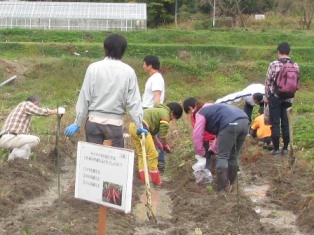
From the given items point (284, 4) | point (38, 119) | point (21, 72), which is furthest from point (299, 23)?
point (38, 119)

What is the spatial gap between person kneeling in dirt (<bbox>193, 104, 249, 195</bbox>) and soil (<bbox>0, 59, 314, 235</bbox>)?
0.26 metres

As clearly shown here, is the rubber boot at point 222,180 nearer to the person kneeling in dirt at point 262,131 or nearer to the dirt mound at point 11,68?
the person kneeling in dirt at point 262,131

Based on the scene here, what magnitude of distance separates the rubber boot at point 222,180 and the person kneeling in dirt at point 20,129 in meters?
2.78

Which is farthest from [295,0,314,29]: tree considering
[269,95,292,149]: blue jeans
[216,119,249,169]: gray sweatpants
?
[216,119,249,169]: gray sweatpants

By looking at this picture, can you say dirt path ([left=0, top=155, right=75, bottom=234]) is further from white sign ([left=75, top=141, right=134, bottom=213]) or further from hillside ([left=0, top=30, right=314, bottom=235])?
white sign ([left=75, top=141, right=134, bottom=213])

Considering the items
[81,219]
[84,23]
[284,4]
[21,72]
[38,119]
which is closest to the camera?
[81,219]

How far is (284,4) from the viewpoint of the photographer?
41.6 metres

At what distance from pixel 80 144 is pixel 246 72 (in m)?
20.1

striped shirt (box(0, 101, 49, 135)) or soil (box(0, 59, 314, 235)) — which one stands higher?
striped shirt (box(0, 101, 49, 135))

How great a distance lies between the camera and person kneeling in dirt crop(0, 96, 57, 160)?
27.9ft

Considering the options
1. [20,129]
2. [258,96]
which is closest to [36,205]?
[20,129]

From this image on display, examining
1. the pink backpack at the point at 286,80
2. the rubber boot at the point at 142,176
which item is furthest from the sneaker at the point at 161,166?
the pink backpack at the point at 286,80

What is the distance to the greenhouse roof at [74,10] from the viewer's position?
3416 centimetres

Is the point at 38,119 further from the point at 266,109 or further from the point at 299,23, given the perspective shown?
the point at 299,23
